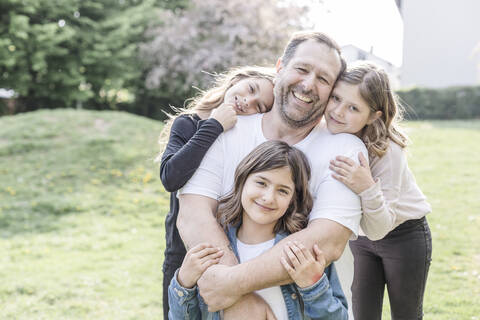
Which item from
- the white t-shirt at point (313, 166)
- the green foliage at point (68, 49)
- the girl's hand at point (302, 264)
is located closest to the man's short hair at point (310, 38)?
the white t-shirt at point (313, 166)

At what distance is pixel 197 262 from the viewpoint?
2195 millimetres

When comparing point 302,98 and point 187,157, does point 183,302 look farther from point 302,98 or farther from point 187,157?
point 302,98

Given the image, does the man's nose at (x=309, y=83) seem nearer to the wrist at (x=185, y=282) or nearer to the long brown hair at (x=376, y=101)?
the long brown hair at (x=376, y=101)

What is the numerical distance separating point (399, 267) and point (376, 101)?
107 centimetres

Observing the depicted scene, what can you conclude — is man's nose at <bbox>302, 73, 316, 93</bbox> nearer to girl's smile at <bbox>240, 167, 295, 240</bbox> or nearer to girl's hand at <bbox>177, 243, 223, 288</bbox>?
girl's smile at <bbox>240, 167, 295, 240</bbox>

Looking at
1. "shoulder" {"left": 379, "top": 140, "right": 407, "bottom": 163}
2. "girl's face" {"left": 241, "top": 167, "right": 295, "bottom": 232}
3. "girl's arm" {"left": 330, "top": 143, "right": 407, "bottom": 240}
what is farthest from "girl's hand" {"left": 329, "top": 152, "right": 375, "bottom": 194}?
"shoulder" {"left": 379, "top": 140, "right": 407, "bottom": 163}

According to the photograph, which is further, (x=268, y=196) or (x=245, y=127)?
(x=245, y=127)

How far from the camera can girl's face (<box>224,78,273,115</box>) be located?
111 inches

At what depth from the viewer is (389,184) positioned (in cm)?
262

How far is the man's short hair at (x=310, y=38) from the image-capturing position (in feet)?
8.40

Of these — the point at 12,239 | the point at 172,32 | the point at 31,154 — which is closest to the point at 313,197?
the point at 12,239

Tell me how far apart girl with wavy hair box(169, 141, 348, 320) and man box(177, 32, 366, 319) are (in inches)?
2.5

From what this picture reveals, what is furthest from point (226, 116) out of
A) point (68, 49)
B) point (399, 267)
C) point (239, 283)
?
point (68, 49)

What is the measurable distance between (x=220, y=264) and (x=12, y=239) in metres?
5.51
